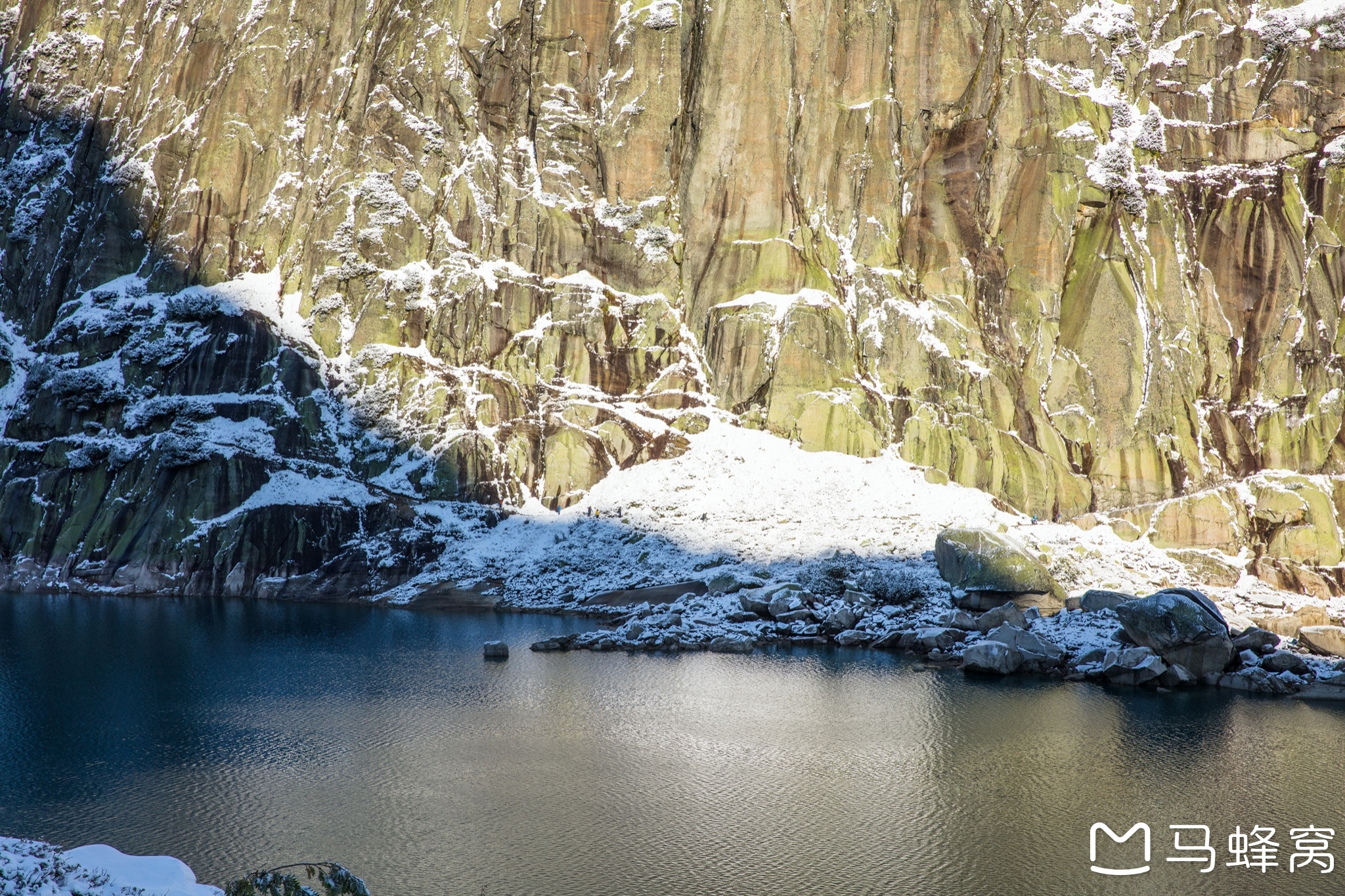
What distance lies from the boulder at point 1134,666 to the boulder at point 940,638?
811 centimetres

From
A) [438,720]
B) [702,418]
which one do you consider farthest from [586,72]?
[438,720]

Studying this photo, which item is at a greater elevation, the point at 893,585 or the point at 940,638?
the point at 893,585

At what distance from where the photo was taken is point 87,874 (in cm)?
1627

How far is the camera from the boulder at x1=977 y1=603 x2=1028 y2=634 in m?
54.2

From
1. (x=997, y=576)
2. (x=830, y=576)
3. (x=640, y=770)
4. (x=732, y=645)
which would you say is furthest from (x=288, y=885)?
(x=830, y=576)

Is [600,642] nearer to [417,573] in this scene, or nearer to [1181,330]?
[417,573]

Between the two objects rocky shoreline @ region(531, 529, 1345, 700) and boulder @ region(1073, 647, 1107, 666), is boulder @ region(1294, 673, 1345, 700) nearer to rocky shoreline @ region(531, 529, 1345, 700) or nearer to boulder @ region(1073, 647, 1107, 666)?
rocky shoreline @ region(531, 529, 1345, 700)

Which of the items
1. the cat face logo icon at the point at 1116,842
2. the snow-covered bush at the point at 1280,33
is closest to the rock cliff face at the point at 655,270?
the snow-covered bush at the point at 1280,33

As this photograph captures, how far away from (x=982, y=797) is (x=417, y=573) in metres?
55.0

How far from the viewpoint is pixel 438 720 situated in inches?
1459

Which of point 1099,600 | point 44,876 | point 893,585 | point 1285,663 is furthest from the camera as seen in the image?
point 893,585

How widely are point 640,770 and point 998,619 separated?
31018 millimetres

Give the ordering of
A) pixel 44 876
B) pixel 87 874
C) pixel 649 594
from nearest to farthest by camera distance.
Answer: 1. pixel 44 876
2. pixel 87 874
3. pixel 649 594

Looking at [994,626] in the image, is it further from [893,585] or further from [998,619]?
[893,585]
